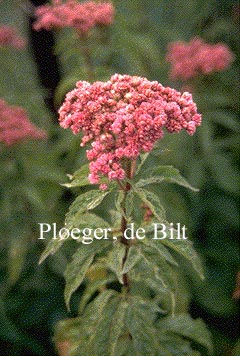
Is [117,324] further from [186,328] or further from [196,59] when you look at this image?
[196,59]

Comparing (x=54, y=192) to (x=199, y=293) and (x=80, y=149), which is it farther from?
(x=199, y=293)

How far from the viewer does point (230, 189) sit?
11.0 ft

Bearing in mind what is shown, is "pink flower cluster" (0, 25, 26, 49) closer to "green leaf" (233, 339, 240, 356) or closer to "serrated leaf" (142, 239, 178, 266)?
"serrated leaf" (142, 239, 178, 266)

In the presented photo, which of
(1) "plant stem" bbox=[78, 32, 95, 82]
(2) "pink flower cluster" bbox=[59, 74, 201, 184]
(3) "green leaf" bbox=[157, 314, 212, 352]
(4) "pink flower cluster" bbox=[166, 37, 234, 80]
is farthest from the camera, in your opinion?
(4) "pink flower cluster" bbox=[166, 37, 234, 80]

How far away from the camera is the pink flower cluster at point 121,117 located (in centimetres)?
162

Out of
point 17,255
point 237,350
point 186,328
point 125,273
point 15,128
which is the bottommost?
point 237,350

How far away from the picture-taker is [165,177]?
5.76 feet

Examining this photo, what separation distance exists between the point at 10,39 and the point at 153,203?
2623 mm

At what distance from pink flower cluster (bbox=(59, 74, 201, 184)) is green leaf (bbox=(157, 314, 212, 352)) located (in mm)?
994

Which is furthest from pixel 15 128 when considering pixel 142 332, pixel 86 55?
pixel 142 332

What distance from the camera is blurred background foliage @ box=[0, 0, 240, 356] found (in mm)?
3088

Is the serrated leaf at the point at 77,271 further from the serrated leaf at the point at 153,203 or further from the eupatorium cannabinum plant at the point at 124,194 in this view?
the serrated leaf at the point at 153,203

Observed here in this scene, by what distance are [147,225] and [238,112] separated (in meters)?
2.30

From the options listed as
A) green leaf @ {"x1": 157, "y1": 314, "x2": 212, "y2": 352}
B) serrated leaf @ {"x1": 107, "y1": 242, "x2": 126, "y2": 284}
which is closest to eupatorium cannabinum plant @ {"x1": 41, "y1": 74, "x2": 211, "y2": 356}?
serrated leaf @ {"x1": 107, "y1": 242, "x2": 126, "y2": 284}
